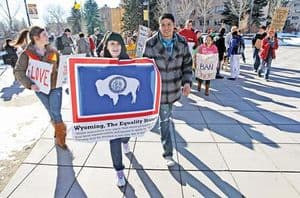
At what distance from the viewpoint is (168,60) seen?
330cm

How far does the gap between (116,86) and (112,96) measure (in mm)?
119

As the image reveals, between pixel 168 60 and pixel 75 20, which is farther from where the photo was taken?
pixel 75 20

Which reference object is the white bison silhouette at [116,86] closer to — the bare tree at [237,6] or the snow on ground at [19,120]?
the snow on ground at [19,120]

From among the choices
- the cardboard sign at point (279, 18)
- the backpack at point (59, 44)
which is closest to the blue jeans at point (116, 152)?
the cardboard sign at point (279, 18)

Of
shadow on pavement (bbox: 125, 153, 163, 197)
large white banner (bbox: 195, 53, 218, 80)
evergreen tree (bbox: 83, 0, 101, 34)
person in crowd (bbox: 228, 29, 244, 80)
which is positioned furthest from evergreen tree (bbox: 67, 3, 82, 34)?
shadow on pavement (bbox: 125, 153, 163, 197)

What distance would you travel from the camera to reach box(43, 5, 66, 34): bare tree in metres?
68.5

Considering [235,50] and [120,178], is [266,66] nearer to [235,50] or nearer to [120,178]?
[235,50]

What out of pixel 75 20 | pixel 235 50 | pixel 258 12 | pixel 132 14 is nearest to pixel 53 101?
pixel 235 50

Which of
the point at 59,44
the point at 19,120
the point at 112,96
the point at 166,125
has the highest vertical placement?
the point at 112,96

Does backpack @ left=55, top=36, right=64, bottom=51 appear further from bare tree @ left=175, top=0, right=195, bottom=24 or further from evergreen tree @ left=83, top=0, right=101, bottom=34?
evergreen tree @ left=83, top=0, right=101, bottom=34

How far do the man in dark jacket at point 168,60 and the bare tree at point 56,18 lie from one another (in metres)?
71.0

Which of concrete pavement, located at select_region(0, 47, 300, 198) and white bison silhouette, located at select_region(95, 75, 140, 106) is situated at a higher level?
white bison silhouette, located at select_region(95, 75, 140, 106)

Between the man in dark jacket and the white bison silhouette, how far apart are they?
21.8 inches

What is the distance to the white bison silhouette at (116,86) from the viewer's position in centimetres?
278
